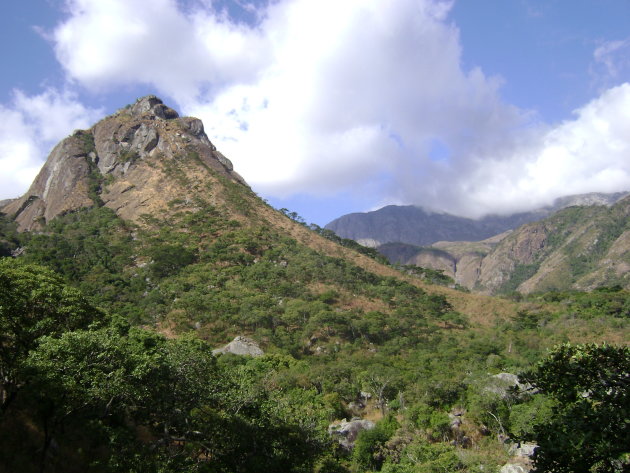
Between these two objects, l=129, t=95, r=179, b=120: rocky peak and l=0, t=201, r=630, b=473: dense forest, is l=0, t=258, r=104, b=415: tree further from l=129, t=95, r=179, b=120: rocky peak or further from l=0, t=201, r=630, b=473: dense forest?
l=129, t=95, r=179, b=120: rocky peak

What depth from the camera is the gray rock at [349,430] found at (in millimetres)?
32216

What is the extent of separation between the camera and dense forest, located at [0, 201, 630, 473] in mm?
13164

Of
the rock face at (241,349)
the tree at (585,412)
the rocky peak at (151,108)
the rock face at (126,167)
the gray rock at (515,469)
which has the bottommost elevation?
the gray rock at (515,469)

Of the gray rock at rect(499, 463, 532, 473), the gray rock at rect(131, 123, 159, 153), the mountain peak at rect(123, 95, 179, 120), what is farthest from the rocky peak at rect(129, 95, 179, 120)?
the gray rock at rect(499, 463, 532, 473)

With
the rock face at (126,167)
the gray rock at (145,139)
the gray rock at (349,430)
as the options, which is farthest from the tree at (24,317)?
the gray rock at (145,139)

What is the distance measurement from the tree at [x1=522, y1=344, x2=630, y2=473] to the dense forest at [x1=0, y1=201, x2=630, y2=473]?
0.03 metres

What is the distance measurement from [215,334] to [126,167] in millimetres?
71220

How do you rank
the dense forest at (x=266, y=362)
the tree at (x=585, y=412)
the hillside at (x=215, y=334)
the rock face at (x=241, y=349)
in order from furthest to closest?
1. the rock face at (x=241, y=349)
2. the hillside at (x=215, y=334)
3. the dense forest at (x=266, y=362)
4. the tree at (x=585, y=412)

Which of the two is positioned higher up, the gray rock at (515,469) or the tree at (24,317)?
the tree at (24,317)

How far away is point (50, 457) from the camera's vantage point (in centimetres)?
1617

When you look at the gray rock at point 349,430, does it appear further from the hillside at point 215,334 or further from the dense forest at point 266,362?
the dense forest at point 266,362

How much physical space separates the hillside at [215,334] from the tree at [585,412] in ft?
2.06

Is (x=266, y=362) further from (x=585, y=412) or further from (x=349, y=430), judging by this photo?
(x=585, y=412)

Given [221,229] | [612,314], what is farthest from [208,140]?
[612,314]
